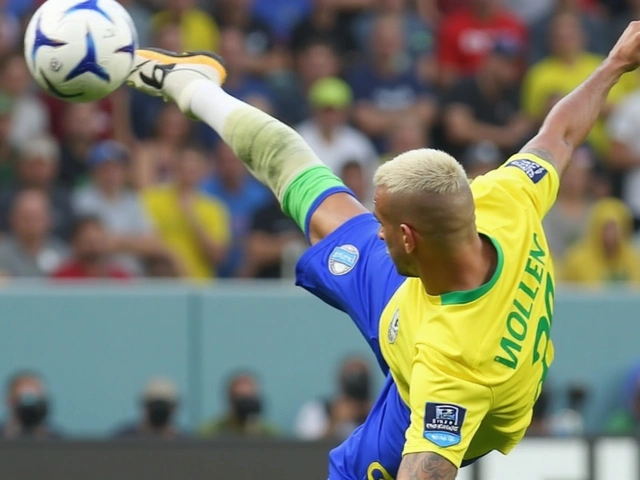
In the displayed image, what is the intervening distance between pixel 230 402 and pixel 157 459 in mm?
1398

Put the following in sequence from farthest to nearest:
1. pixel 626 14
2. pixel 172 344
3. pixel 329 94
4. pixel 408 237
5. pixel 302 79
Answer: pixel 626 14 < pixel 302 79 < pixel 329 94 < pixel 172 344 < pixel 408 237

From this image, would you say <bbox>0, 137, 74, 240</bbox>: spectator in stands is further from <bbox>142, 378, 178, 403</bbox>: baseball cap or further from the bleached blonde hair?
the bleached blonde hair

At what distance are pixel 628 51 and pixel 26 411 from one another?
16.6 ft

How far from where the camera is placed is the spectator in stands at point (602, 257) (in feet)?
35.5

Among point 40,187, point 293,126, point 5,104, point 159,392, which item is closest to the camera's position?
point 159,392

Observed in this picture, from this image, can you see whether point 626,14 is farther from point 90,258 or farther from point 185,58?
point 185,58

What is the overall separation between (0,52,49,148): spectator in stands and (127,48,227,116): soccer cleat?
4.77m

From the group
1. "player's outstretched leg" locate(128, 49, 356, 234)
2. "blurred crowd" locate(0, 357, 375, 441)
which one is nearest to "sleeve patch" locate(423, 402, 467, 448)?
"player's outstretched leg" locate(128, 49, 356, 234)

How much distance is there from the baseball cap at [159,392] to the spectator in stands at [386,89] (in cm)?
315

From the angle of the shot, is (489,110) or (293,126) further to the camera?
(489,110)

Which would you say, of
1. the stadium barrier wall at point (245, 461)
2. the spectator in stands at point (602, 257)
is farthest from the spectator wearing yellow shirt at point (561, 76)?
the stadium barrier wall at point (245, 461)

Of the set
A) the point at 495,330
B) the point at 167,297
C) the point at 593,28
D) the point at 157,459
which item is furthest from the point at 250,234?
the point at 495,330

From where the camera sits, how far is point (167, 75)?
6.07 meters

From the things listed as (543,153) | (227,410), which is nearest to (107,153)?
(227,410)
